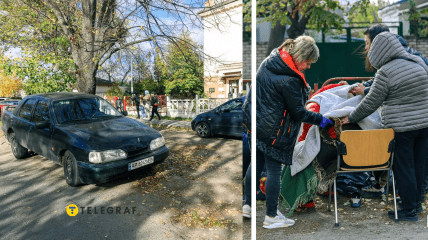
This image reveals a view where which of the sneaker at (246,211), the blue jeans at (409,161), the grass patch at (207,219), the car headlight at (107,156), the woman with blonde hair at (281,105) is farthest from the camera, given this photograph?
the blue jeans at (409,161)

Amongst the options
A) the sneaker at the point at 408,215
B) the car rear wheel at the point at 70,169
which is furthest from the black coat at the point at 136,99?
the sneaker at the point at 408,215

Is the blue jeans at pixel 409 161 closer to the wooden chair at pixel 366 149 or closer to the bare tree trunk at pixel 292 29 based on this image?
the wooden chair at pixel 366 149

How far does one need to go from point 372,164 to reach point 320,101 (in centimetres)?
60

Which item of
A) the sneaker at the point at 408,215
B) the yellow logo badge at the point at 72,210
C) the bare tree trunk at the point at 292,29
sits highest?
the bare tree trunk at the point at 292,29

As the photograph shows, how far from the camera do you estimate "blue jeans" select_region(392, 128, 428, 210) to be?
7.12 ft

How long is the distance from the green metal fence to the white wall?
0.55 metres

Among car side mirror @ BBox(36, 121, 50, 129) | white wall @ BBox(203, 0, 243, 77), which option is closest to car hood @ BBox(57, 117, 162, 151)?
car side mirror @ BBox(36, 121, 50, 129)

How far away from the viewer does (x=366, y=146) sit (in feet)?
7.26

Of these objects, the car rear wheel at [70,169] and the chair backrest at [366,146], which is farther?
the chair backrest at [366,146]

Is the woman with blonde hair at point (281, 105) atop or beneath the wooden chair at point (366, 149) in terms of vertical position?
atop

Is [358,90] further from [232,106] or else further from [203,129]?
[203,129]

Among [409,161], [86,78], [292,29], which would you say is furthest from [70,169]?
[409,161]

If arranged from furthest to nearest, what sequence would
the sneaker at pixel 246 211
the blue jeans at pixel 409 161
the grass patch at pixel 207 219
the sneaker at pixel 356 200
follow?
1. the sneaker at pixel 356 200
2. the blue jeans at pixel 409 161
3. the sneaker at pixel 246 211
4. the grass patch at pixel 207 219

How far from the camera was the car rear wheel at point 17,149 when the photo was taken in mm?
1870
